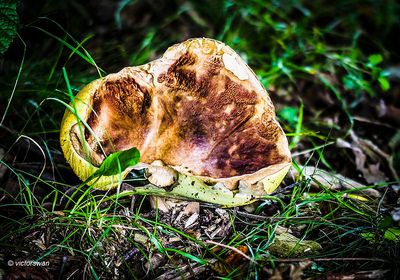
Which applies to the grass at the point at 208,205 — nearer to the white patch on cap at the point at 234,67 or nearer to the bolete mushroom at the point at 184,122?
the bolete mushroom at the point at 184,122

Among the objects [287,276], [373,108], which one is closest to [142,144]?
[287,276]

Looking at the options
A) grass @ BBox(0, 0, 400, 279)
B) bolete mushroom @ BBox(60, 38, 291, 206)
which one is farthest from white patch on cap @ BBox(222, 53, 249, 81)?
grass @ BBox(0, 0, 400, 279)

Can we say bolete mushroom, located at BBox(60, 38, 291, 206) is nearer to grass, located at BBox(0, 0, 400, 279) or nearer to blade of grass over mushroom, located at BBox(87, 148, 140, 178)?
blade of grass over mushroom, located at BBox(87, 148, 140, 178)

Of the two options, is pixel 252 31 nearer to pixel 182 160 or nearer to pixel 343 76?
pixel 343 76

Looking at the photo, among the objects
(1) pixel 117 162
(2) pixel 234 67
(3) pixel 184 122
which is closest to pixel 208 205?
(3) pixel 184 122

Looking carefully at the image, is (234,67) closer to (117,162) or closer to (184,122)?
(184,122)
